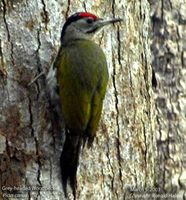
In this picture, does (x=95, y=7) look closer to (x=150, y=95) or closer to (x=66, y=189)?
(x=150, y=95)

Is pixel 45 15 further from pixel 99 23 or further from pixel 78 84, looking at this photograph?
pixel 78 84

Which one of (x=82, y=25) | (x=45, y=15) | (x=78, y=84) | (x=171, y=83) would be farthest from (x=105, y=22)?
(x=171, y=83)

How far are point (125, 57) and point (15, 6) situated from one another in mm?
802

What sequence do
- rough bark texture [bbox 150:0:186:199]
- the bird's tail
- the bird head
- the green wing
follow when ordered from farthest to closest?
rough bark texture [bbox 150:0:186:199] → the bird head → the bird's tail → the green wing

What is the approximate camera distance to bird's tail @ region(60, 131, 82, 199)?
4.15 m

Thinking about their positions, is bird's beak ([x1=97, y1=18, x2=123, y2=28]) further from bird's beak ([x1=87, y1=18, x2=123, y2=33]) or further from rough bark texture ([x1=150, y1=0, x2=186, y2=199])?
rough bark texture ([x1=150, y1=0, x2=186, y2=199])

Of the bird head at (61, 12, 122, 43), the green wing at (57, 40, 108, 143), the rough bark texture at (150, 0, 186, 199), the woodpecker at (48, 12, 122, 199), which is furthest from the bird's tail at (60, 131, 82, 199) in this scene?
the rough bark texture at (150, 0, 186, 199)

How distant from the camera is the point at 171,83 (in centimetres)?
692

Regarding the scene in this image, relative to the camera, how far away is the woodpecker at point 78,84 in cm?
404

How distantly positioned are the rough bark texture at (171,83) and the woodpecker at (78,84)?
258 centimetres

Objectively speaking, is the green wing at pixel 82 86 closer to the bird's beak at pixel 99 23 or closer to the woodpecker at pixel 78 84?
the woodpecker at pixel 78 84

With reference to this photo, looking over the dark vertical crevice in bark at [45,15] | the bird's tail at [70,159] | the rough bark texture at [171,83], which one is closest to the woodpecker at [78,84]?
the bird's tail at [70,159]

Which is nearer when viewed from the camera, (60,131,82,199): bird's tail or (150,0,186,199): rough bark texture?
(60,131,82,199): bird's tail

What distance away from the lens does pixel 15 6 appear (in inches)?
168
